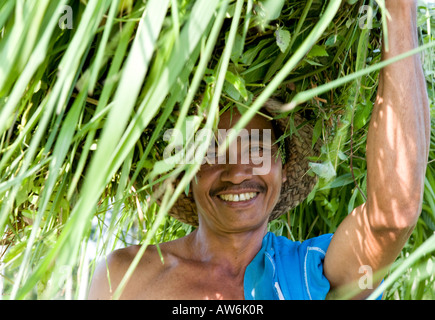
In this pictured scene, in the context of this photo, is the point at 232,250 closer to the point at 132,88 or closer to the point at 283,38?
the point at 283,38

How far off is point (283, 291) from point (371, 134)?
1.02 ft

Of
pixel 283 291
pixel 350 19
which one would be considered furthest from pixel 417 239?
pixel 350 19

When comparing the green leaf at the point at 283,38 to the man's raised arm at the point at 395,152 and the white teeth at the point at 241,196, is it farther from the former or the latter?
the white teeth at the point at 241,196

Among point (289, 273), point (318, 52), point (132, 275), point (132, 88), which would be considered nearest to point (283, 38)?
point (318, 52)

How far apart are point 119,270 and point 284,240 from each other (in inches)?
11.7

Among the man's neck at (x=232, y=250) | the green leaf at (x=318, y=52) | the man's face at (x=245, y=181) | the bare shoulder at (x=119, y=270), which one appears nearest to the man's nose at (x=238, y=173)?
the man's face at (x=245, y=181)

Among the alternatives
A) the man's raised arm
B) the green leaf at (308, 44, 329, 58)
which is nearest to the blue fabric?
the man's raised arm

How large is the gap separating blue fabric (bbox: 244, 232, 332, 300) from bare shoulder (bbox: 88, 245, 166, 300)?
0.19 m

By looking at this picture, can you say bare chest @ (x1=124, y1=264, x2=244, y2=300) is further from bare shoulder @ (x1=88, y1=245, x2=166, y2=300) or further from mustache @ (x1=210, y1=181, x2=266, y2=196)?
mustache @ (x1=210, y1=181, x2=266, y2=196)

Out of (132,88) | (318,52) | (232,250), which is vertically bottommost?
(132,88)

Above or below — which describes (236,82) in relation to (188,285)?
above

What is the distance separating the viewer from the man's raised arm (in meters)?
0.72

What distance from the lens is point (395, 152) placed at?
2.56ft

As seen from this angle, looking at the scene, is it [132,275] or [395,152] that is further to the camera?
[132,275]
